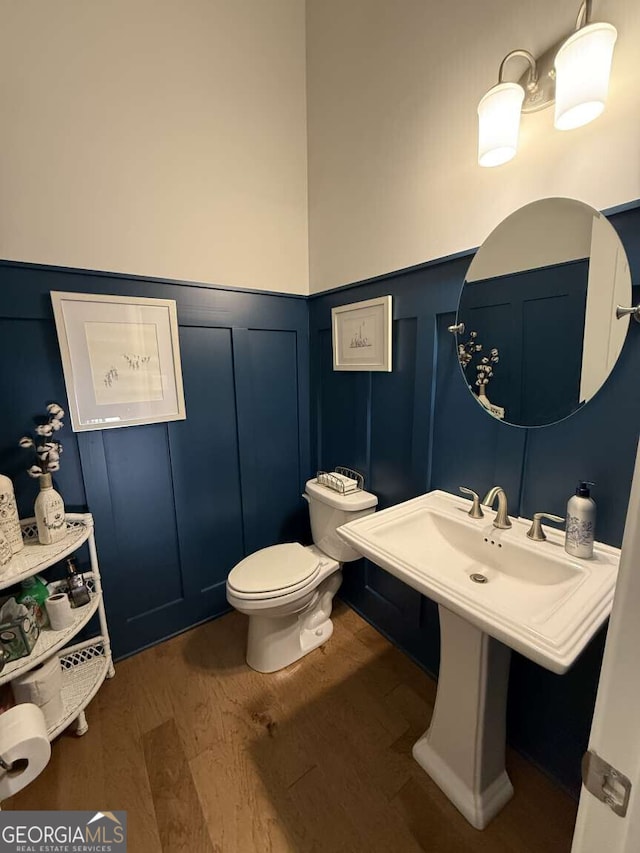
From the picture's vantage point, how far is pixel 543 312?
1.03 meters

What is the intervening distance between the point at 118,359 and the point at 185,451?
49 cm

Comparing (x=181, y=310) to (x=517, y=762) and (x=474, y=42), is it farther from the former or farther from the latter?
(x=517, y=762)

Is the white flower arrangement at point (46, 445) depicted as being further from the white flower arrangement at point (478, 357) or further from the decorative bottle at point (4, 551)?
the white flower arrangement at point (478, 357)

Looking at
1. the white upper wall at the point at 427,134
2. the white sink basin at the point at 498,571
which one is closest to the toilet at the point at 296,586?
the white sink basin at the point at 498,571

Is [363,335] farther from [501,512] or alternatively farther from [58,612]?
[58,612]

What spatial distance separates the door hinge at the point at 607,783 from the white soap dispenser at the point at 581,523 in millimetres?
636

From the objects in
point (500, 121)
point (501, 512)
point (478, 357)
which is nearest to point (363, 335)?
point (478, 357)

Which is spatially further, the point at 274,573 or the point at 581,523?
the point at 274,573

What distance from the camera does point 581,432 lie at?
981 millimetres

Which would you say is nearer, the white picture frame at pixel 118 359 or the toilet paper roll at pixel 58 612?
the toilet paper roll at pixel 58 612

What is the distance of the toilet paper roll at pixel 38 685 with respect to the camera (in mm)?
1144

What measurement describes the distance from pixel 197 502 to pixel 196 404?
484 mm

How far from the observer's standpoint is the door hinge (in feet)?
1.27

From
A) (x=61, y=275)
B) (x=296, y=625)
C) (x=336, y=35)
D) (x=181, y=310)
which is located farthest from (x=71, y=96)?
(x=296, y=625)
